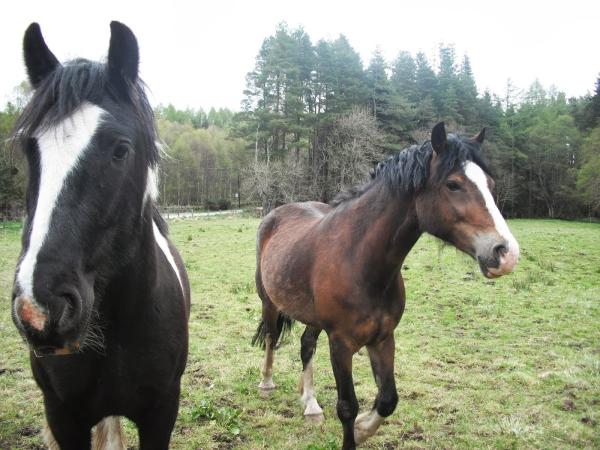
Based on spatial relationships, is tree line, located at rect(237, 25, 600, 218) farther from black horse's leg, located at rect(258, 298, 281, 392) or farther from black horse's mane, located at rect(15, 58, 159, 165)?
black horse's mane, located at rect(15, 58, 159, 165)

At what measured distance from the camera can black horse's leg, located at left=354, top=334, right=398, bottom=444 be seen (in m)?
3.29

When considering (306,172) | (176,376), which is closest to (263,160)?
(306,172)

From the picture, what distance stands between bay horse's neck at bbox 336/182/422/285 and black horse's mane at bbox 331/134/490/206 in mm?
99

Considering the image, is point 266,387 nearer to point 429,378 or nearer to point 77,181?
point 429,378

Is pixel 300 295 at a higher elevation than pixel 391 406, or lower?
A: higher

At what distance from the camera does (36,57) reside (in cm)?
177

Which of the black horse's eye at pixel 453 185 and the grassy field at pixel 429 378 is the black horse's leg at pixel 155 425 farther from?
the black horse's eye at pixel 453 185

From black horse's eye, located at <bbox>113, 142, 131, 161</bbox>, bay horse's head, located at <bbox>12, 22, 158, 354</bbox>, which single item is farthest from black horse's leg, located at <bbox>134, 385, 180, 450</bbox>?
black horse's eye, located at <bbox>113, 142, 131, 161</bbox>

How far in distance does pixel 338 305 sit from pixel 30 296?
2382 millimetres

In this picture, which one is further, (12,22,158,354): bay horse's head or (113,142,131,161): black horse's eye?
(113,142,131,161): black horse's eye

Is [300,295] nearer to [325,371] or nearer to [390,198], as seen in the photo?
[390,198]

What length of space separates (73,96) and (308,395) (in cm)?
352

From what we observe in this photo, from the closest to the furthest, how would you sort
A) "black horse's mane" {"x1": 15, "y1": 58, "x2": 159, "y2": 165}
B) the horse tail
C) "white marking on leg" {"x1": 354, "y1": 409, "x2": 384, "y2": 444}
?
1. "black horse's mane" {"x1": 15, "y1": 58, "x2": 159, "y2": 165}
2. "white marking on leg" {"x1": 354, "y1": 409, "x2": 384, "y2": 444}
3. the horse tail

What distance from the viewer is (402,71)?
41500 mm
